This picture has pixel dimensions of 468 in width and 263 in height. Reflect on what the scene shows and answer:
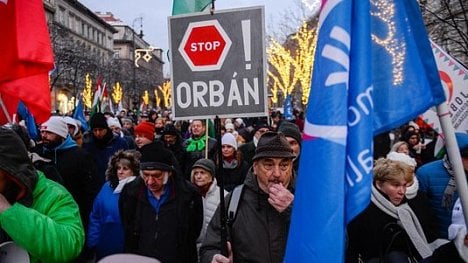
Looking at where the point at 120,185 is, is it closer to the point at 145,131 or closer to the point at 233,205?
the point at 233,205

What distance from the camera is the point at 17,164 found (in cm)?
235

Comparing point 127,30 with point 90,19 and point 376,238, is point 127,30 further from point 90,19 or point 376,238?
point 376,238

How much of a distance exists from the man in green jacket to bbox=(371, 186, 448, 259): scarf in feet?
6.66

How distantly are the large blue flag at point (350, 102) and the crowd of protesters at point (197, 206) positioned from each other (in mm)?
668

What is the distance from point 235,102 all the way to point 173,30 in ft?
2.14

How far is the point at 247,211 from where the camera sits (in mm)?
3125

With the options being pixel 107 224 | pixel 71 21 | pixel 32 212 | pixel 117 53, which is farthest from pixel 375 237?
pixel 117 53

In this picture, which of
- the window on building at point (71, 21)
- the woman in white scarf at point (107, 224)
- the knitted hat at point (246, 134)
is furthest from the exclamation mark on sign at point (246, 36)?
the window on building at point (71, 21)

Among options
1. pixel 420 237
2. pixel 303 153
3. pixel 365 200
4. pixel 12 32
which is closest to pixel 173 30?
pixel 12 32

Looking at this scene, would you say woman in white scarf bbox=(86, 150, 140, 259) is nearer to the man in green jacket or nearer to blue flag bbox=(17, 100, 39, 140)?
the man in green jacket

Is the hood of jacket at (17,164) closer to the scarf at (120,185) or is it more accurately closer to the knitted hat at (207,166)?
the scarf at (120,185)

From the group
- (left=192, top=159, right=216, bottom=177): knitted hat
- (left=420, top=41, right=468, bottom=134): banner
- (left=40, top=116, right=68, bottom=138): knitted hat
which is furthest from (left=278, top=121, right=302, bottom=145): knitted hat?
(left=40, top=116, right=68, bottom=138): knitted hat

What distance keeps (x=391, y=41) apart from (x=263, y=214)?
53.0 inches

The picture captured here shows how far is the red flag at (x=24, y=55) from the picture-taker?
3.31 m
